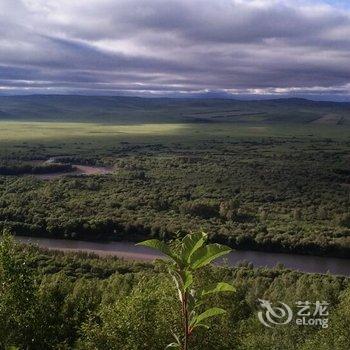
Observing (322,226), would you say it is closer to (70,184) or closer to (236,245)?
(236,245)

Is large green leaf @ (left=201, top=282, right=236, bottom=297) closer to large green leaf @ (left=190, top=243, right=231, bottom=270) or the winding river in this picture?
large green leaf @ (left=190, top=243, right=231, bottom=270)

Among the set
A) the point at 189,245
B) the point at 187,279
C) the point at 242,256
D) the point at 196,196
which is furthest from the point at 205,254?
the point at 196,196

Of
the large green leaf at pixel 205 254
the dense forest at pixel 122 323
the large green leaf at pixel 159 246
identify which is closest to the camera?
the large green leaf at pixel 159 246

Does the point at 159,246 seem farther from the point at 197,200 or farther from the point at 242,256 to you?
the point at 197,200

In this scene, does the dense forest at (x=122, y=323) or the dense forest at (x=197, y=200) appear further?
the dense forest at (x=197, y=200)

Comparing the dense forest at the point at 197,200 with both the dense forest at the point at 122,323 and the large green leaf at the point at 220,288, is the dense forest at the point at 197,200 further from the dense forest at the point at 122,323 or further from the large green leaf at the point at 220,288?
the large green leaf at the point at 220,288

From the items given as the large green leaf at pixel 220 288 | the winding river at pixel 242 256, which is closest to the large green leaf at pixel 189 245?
the large green leaf at pixel 220 288
